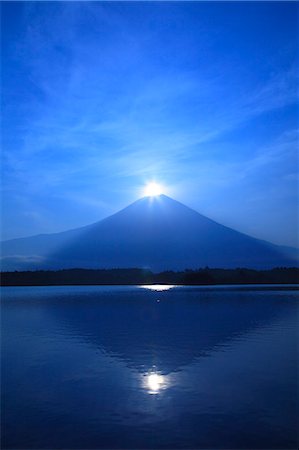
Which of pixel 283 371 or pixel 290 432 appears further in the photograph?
pixel 283 371

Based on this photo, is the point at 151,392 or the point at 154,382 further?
the point at 154,382

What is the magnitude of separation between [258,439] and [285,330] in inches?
735

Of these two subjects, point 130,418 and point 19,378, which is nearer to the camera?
point 130,418

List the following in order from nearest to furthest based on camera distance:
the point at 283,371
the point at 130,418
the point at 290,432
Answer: the point at 290,432 < the point at 130,418 < the point at 283,371

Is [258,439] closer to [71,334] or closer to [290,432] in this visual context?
A: [290,432]

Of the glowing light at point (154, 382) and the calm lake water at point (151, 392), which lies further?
the glowing light at point (154, 382)

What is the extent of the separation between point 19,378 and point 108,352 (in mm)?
5542

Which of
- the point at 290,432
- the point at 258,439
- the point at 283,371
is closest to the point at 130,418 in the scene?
the point at 258,439

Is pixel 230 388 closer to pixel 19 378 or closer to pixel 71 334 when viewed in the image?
pixel 19 378

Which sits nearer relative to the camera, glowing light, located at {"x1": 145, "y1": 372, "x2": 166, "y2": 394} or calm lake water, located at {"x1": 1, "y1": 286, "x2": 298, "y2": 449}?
calm lake water, located at {"x1": 1, "y1": 286, "x2": 298, "y2": 449}

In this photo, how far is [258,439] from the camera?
8820 mm

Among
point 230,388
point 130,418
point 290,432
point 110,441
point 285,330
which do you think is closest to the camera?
point 110,441

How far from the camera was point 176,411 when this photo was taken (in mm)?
10414

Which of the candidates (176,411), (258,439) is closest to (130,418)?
(176,411)
